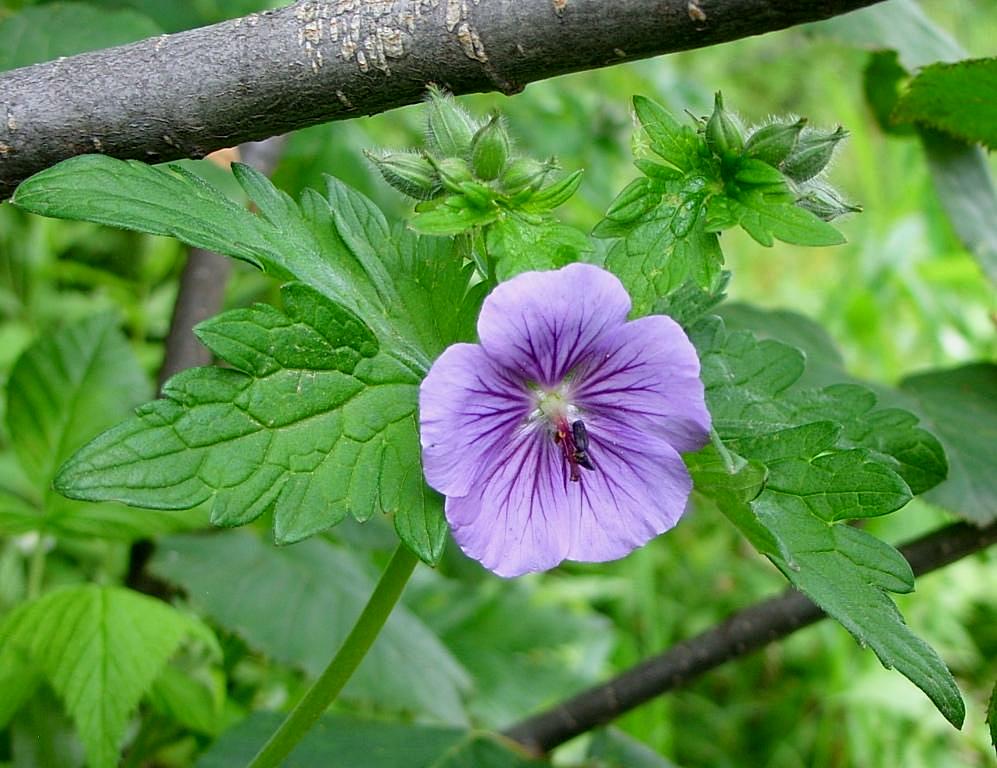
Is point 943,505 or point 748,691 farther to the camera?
point 748,691

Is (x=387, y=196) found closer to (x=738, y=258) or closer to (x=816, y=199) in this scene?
(x=816, y=199)

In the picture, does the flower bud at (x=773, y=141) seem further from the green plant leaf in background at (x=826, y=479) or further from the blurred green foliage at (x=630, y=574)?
the blurred green foliage at (x=630, y=574)

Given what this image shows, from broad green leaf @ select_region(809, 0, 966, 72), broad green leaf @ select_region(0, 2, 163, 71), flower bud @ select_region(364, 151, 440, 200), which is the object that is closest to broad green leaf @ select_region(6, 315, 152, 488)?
broad green leaf @ select_region(0, 2, 163, 71)

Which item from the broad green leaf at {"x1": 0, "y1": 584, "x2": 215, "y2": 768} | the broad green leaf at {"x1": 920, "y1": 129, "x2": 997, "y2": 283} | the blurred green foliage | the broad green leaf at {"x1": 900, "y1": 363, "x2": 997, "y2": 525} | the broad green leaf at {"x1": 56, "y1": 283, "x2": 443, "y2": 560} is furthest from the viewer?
the blurred green foliage

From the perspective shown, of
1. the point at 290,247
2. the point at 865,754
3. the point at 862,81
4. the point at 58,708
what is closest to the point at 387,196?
the point at 862,81

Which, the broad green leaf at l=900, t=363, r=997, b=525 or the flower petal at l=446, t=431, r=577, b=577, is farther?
the broad green leaf at l=900, t=363, r=997, b=525

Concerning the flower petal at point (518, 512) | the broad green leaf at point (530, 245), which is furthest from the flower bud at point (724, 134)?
the flower petal at point (518, 512)

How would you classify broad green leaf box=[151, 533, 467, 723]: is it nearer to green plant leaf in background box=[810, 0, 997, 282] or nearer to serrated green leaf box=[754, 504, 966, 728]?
serrated green leaf box=[754, 504, 966, 728]
